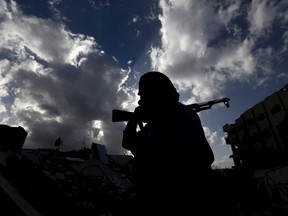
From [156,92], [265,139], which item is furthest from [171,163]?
[265,139]

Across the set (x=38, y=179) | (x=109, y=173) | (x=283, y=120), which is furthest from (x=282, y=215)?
(x=283, y=120)

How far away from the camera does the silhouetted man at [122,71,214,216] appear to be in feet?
4.10

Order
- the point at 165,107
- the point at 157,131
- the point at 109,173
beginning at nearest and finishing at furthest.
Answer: the point at 157,131, the point at 165,107, the point at 109,173

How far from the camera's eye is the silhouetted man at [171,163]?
4.10ft

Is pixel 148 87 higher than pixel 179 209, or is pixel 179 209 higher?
pixel 148 87

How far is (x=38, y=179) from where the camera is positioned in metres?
3.43

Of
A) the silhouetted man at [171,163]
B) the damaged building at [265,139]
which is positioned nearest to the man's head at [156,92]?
the silhouetted man at [171,163]

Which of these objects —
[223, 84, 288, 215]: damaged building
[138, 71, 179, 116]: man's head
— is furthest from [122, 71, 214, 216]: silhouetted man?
[223, 84, 288, 215]: damaged building

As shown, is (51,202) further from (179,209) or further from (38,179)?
(179,209)

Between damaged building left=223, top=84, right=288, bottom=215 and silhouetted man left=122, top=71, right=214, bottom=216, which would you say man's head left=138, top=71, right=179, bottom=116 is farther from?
damaged building left=223, top=84, right=288, bottom=215

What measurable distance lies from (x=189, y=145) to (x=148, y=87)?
0.50 m

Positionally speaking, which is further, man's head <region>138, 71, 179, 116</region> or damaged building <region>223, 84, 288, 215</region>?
damaged building <region>223, 84, 288, 215</region>

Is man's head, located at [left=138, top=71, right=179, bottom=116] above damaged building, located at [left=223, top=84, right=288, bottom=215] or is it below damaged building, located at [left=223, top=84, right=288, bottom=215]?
below

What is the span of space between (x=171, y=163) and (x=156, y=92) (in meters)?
0.51
